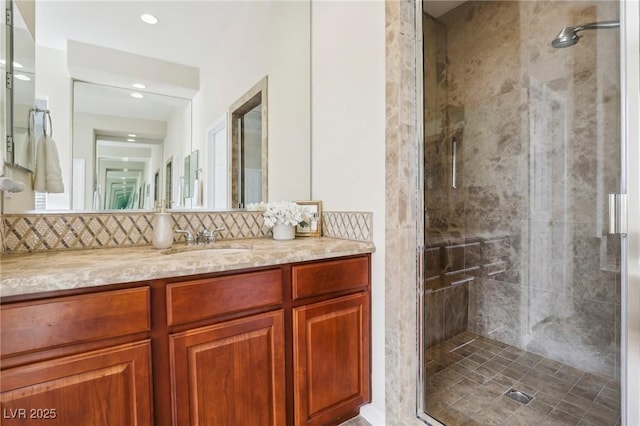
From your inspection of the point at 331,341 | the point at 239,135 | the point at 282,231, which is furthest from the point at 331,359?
the point at 239,135

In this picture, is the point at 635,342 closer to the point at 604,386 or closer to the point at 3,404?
the point at 604,386

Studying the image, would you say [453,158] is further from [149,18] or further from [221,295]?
[149,18]

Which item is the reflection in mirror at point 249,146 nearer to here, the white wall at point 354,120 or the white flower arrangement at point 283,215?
the white flower arrangement at point 283,215

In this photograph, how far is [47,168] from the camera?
4.49ft

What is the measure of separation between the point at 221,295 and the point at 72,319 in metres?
0.43

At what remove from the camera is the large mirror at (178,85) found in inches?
55.7

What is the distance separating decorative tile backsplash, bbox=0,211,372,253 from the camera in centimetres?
128

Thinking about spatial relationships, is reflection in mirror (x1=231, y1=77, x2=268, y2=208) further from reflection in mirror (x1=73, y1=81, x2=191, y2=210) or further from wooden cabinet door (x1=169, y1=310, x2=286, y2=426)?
wooden cabinet door (x1=169, y1=310, x2=286, y2=426)

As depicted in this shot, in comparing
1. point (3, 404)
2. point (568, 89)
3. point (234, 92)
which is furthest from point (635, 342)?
point (234, 92)

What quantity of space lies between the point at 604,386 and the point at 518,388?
424mm

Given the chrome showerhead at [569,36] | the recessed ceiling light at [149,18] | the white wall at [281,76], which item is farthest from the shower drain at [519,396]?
the recessed ceiling light at [149,18]

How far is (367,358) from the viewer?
1.57 meters

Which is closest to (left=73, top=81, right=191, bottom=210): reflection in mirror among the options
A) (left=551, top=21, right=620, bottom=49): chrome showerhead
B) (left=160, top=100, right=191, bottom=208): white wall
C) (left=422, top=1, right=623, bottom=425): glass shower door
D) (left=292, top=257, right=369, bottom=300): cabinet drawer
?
(left=160, top=100, right=191, bottom=208): white wall

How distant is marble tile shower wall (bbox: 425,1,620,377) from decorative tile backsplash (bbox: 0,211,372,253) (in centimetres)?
Answer: 52
